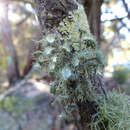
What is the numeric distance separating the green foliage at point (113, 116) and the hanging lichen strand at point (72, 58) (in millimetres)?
38

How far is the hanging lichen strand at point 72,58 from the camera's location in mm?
422

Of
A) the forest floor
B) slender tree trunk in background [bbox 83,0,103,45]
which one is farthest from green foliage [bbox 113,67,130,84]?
slender tree trunk in background [bbox 83,0,103,45]

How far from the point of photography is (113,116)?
46 centimetres

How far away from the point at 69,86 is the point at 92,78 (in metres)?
0.09

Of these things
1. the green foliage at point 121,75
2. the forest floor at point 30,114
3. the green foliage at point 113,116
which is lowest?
the forest floor at point 30,114

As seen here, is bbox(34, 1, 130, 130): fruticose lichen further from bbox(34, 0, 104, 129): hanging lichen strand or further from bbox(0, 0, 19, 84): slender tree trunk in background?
bbox(0, 0, 19, 84): slender tree trunk in background

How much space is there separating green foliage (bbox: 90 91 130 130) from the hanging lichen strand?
0.04 meters

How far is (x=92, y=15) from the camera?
30.7 inches

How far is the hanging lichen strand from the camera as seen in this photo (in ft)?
1.38

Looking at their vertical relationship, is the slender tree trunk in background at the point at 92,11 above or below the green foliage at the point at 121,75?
above

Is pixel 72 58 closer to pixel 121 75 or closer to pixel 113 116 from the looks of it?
pixel 113 116

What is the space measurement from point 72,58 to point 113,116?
0.77ft

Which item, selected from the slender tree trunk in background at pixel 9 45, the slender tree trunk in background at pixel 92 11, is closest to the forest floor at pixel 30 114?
the slender tree trunk in background at pixel 9 45

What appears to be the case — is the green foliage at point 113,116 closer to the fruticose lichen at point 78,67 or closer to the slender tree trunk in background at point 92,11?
the fruticose lichen at point 78,67
